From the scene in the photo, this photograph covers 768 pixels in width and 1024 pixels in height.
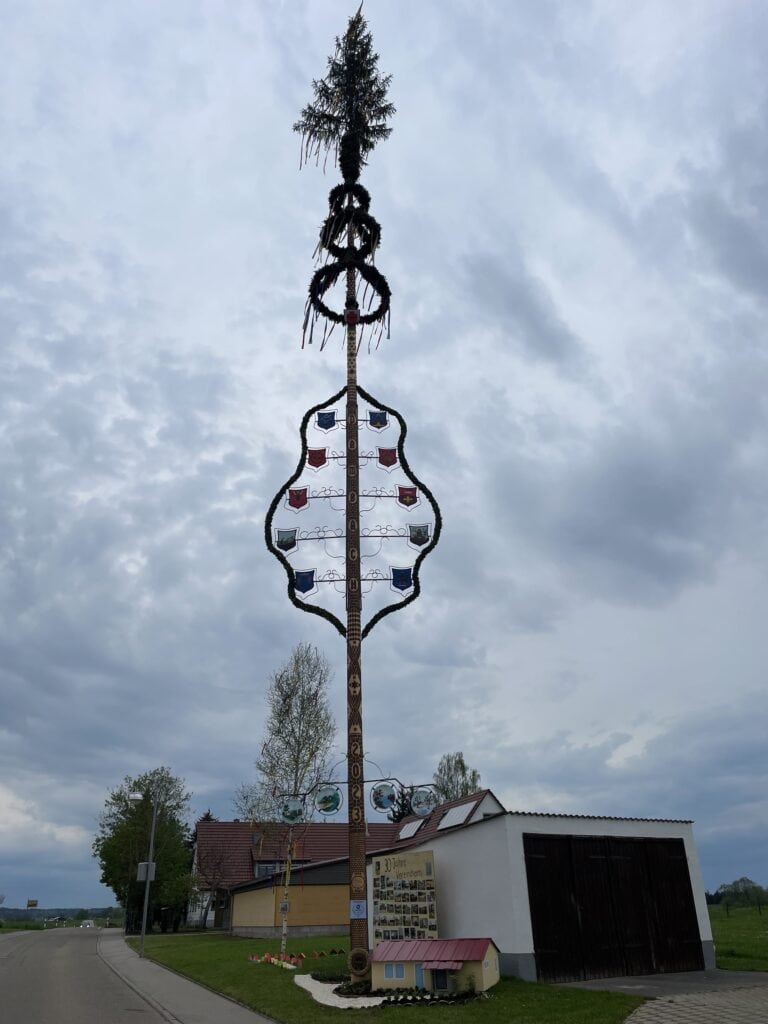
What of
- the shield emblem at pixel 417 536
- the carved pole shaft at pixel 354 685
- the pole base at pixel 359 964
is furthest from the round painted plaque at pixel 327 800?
the shield emblem at pixel 417 536

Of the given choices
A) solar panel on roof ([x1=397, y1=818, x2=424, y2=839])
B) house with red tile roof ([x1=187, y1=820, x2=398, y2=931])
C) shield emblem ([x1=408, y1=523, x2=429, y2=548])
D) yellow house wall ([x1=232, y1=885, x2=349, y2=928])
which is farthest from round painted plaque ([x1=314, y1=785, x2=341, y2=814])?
house with red tile roof ([x1=187, y1=820, x2=398, y2=931])

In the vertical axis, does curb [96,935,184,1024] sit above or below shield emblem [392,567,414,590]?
below

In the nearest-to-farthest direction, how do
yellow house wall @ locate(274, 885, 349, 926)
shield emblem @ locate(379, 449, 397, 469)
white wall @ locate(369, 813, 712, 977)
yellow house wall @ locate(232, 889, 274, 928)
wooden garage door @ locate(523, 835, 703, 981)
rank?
white wall @ locate(369, 813, 712, 977) < wooden garage door @ locate(523, 835, 703, 981) < shield emblem @ locate(379, 449, 397, 469) < yellow house wall @ locate(274, 885, 349, 926) < yellow house wall @ locate(232, 889, 274, 928)

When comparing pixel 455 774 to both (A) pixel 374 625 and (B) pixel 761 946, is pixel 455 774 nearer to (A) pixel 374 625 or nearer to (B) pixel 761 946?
(B) pixel 761 946

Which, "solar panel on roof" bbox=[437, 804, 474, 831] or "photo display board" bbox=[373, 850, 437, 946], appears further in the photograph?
"solar panel on roof" bbox=[437, 804, 474, 831]

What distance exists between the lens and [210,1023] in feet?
49.0

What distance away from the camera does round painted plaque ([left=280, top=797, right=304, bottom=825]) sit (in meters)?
18.9

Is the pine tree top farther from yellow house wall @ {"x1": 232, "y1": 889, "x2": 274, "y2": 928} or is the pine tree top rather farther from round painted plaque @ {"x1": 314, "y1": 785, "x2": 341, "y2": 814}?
yellow house wall @ {"x1": 232, "y1": 889, "x2": 274, "y2": 928}

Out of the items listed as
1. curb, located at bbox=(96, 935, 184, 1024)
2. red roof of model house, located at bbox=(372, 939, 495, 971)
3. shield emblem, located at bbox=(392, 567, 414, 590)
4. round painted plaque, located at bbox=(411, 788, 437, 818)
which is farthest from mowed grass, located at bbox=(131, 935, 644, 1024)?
shield emblem, located at bbox=(392, 567, 414, 590)

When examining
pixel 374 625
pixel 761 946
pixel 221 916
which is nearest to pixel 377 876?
pixel 374 625

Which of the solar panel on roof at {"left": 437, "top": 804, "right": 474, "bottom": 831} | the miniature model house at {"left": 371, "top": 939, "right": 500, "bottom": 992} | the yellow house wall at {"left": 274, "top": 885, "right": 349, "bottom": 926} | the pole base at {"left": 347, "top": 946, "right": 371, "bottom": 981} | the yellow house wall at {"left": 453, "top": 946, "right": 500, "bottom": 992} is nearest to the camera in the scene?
the yellow house wall at {"left": 453, "top": 946, "right": 500, "bottom": 992}

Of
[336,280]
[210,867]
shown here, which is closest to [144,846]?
[210,867]

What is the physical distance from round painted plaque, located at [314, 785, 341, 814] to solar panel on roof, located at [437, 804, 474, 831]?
9286mm

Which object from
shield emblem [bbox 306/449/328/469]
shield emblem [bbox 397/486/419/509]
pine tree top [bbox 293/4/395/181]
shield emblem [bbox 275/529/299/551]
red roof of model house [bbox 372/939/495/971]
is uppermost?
pine tree top [bbox 293/4/395/181]
